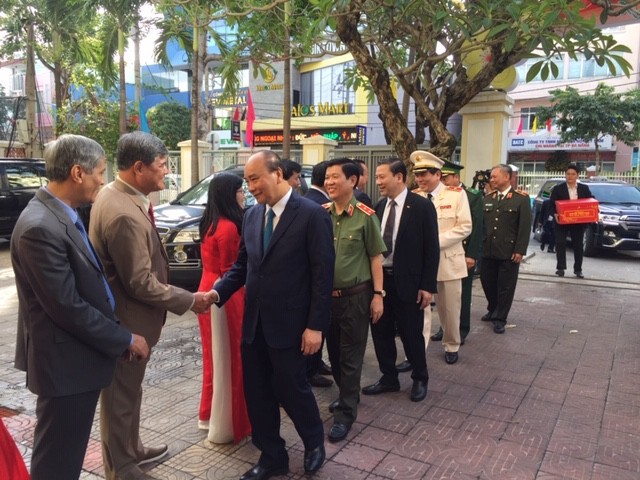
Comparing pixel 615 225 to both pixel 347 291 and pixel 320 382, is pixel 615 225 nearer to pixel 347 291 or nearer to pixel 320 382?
pixel 320 382

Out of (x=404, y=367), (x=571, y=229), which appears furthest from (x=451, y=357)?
(x=571, y=229)

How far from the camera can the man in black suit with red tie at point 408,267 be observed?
404 cm

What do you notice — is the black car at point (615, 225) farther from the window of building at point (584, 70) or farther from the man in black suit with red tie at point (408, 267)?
the window of building at point (584, 70)

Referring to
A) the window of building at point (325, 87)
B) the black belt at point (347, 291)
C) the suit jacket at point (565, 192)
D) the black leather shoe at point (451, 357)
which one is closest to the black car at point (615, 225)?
the suit jacket at point (565, 192)

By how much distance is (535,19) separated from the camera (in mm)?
4965

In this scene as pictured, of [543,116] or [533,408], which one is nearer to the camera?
[533,408]

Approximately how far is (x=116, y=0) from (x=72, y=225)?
13512mm

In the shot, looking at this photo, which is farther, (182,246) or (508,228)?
(182,246)

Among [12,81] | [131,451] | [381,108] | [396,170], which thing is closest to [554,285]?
[381,108]

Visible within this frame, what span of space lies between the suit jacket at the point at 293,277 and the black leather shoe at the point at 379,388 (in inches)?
59.7

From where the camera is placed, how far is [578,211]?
855 cm

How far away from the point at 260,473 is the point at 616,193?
12015mm

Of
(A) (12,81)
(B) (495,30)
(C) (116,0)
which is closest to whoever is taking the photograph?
(B) (495,30)

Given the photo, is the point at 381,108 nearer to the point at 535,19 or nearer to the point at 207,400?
the point at 535,19
